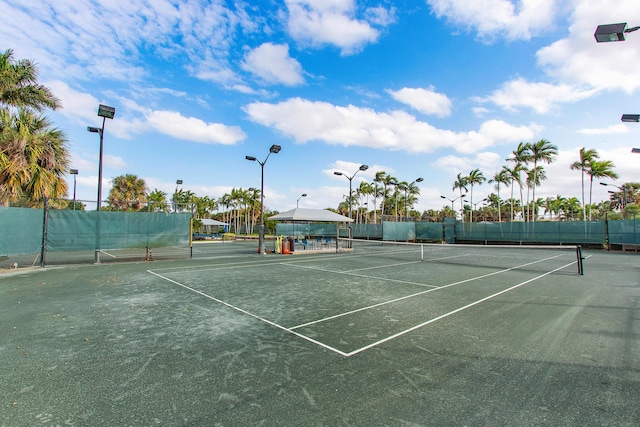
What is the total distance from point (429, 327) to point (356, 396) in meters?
2.78

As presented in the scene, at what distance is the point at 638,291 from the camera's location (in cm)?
865

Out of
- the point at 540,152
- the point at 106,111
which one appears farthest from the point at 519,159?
the point at 106,111

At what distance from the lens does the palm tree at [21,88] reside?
1258cm

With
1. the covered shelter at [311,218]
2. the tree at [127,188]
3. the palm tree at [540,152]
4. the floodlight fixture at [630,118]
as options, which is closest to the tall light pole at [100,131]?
the covered shelter at [311,218]

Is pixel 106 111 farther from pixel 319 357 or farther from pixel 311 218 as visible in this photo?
pixel 319 357

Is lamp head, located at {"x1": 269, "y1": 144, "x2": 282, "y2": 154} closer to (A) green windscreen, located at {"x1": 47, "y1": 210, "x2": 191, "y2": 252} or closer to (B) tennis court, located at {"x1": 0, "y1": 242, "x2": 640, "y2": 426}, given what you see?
(A) green windscreen, located at {"x1": 47, "y1": 210, "x2": 191, "y2": 252}

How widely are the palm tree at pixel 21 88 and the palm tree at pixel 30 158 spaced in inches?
17.6

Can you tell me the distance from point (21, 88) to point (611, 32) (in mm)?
20778

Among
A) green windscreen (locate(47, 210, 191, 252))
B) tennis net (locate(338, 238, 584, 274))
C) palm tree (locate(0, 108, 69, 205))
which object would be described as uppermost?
palm tree (locate(0, 108, 69, 205))

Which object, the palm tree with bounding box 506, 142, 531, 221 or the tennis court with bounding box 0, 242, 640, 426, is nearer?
the tennis court with bounding box 0, 242, 640, 426

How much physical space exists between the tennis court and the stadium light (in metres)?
6.33

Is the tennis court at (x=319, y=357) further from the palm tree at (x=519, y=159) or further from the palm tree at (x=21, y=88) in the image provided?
the palm tree at (x=519, y=159)

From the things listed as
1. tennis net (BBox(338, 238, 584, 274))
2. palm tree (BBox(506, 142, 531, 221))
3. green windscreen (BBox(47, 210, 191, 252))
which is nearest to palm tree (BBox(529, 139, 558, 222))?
palm tree (BBox(506, 142, 531, 221))

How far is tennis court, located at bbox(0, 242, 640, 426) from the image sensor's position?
291 cm
